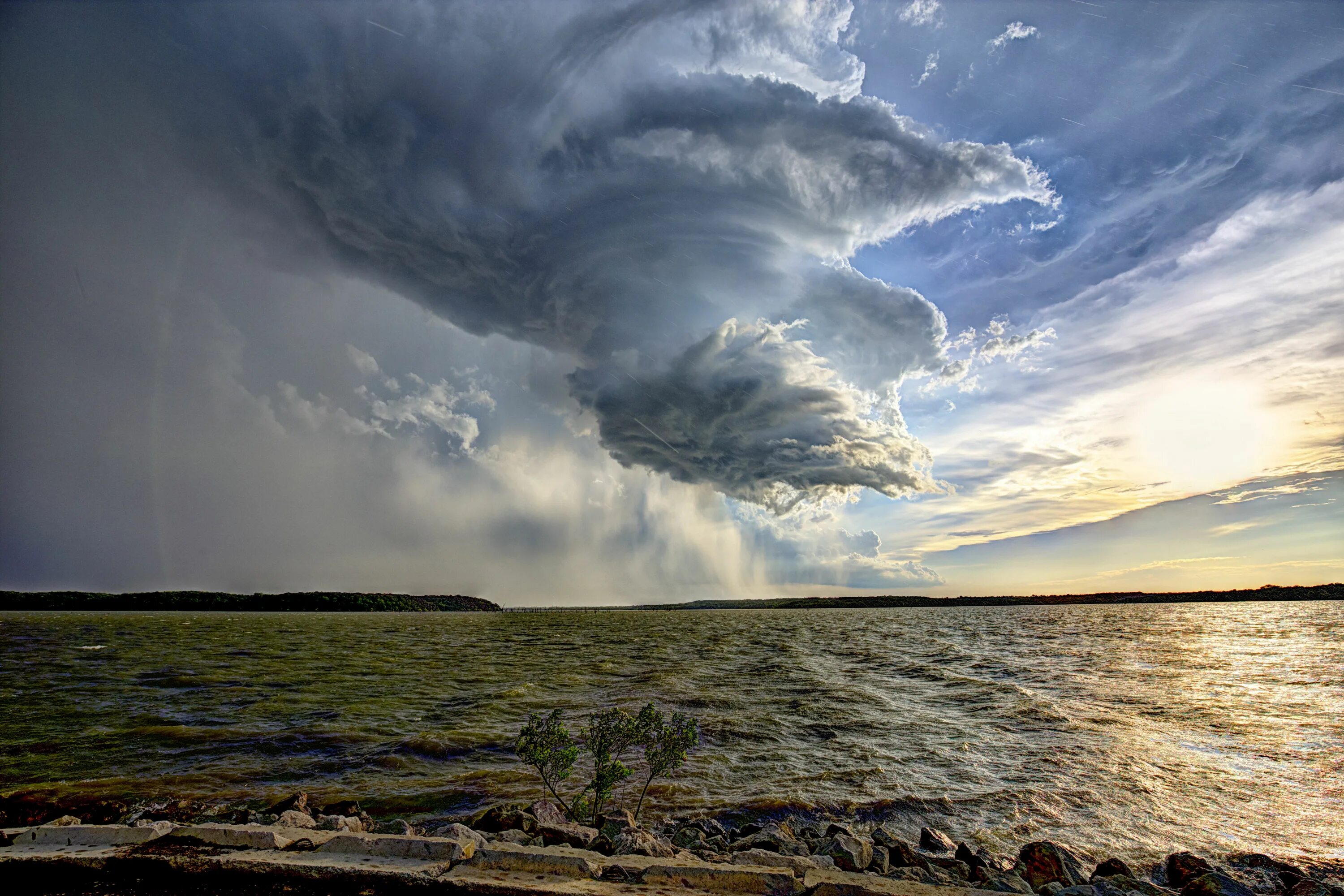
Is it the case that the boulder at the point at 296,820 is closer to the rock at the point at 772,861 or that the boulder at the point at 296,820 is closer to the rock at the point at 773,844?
the rock at the point at 772,861

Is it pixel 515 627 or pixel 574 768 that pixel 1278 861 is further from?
pixel 515 627

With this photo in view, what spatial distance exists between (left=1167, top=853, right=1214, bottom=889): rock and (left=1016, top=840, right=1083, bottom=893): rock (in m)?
1.28

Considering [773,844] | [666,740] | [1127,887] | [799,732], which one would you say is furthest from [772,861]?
[799,732]

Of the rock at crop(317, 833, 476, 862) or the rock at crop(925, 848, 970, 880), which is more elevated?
the rock at crop(317, 833, 476, 862)

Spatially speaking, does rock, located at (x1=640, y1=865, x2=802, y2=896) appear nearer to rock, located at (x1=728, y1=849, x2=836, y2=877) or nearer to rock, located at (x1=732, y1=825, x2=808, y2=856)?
rock, located at (x1=728, y1=849, x2=836, y2=877)

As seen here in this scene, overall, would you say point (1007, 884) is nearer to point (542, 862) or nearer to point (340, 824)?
point (542, 862)

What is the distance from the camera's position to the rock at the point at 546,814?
32.9 feet

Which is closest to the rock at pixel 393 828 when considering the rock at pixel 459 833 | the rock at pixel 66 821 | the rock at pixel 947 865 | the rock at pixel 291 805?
the rock at pixel 459 833

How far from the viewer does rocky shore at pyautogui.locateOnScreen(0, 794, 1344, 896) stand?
20.3 feet

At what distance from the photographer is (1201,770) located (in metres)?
15.1

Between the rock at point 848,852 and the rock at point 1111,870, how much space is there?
352 cm

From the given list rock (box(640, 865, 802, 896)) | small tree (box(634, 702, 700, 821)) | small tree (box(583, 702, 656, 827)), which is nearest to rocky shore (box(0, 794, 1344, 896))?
rock (box(640, 865, 802, 896))

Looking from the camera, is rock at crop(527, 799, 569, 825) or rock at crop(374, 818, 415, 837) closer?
rock at crop(374, 818, 415, 837)

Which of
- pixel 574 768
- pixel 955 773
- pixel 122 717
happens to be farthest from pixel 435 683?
pixel 955 773
